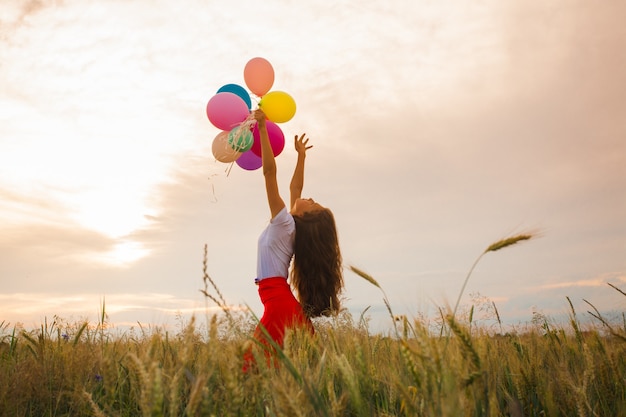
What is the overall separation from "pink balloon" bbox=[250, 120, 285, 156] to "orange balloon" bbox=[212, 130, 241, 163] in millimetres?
253

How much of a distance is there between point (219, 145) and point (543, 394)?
13.9 feet

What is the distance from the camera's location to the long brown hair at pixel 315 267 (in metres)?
4.92

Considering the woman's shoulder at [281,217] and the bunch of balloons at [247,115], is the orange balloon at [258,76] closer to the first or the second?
the bunch of balloons at [247,115]

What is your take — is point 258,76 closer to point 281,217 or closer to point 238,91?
point 238,91

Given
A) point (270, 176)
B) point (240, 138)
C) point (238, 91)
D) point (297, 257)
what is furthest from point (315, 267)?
point (238, 91)

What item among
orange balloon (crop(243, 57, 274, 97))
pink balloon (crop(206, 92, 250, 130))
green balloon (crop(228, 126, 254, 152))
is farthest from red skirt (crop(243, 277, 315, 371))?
orange balloon (crop(243, 57, 274, 97))

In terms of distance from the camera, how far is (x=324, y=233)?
5.00 metres

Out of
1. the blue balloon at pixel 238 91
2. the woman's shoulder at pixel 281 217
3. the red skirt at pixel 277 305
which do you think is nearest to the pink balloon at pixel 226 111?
the blue balloon at pixel 238 91

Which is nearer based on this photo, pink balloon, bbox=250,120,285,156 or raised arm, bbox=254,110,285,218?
raised arm, bbox=254,110,285,218

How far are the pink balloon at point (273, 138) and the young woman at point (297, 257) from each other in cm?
20

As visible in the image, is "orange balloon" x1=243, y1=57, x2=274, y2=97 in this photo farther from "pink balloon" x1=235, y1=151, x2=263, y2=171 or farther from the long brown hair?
the long brown hair

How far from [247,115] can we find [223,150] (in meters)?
0.48

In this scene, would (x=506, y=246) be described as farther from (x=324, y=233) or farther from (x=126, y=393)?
(x=324, y=233)

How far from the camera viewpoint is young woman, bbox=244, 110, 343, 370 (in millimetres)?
4555
